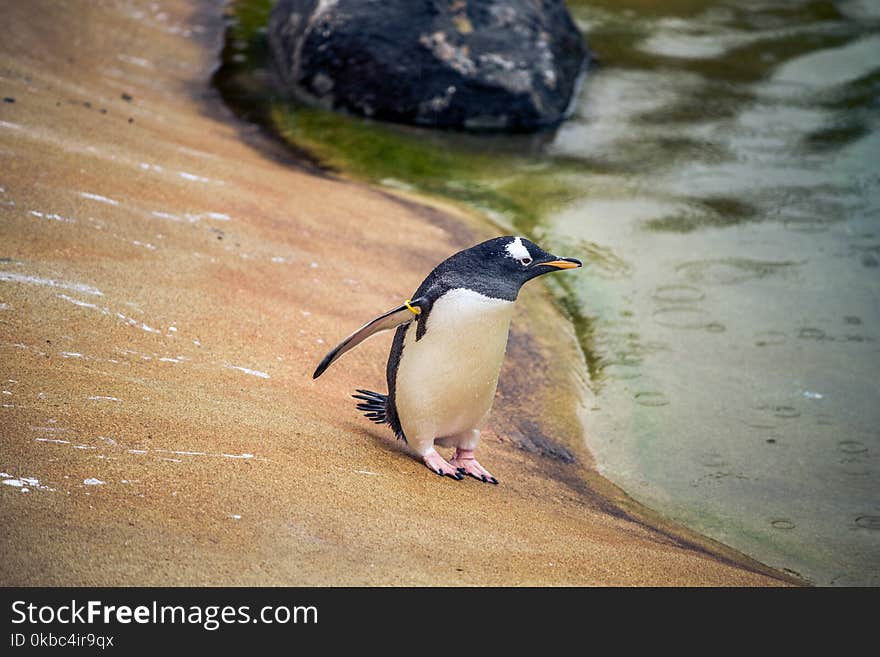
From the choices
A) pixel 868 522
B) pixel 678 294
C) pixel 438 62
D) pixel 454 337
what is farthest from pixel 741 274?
pixel 438 62

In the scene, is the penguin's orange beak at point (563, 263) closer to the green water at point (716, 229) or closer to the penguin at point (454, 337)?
the penguin at point (454, 337)

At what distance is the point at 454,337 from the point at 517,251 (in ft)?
1.07

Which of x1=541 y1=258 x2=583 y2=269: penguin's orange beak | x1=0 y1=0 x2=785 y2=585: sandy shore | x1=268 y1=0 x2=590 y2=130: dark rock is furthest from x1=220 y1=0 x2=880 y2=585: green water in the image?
→ x1=541 y1=258 x2=583 y2=269: penguin's orange beak

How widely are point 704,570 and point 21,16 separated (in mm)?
6281

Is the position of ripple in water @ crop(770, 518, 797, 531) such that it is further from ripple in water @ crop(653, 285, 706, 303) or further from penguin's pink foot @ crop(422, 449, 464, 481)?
ripple in water @ crop(653, 285, 706, 303)

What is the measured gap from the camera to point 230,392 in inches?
134

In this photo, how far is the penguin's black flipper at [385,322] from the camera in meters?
A: 3.08

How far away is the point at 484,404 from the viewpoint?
3285 millimetres

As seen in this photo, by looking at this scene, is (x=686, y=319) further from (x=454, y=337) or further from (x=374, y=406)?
(x=454, y=337)

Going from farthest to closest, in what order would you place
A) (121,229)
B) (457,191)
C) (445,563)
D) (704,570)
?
(457,191) < (121,229) < (704,570) < (445,563)

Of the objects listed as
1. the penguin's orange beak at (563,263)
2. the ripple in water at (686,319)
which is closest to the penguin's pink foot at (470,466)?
the penguin's orange beak at (563,263)
